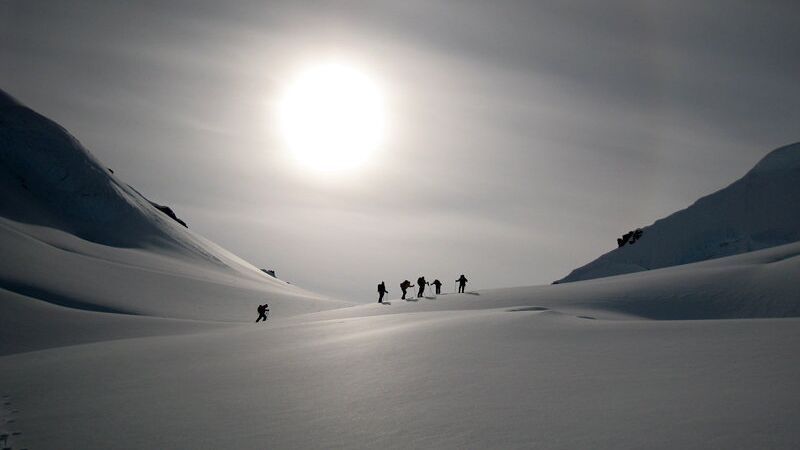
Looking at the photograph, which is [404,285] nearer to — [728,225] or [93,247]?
[93,247]

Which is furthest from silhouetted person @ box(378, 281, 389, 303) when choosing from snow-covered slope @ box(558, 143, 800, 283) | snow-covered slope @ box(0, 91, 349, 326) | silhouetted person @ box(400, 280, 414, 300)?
snow-covered slope @ box(558, 143, 800, 283)

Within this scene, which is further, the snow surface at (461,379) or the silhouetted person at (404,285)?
the silhouetted person at (404,285)

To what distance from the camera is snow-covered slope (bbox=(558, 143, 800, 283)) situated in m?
91.6

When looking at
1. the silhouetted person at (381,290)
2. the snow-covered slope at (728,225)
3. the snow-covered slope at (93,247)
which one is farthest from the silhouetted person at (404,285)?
the snow-covered slope at (728,225)

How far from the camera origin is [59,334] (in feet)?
89.7

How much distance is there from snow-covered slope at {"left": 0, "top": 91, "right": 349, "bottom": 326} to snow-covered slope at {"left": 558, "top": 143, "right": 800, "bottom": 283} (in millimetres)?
67799

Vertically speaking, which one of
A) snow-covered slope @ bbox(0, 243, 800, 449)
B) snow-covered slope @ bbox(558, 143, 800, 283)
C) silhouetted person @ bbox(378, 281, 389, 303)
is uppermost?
snow-covered slope @ bbox(558, 143, 800, 283)

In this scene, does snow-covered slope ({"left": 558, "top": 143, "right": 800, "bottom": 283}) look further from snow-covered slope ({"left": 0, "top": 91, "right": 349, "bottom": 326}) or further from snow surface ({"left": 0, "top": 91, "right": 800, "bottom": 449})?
snow surface ({"left": 0, "top": 91, "right": 800, "bottom": 449})

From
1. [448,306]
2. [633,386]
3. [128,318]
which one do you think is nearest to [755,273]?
[448,306]

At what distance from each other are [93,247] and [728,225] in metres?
100

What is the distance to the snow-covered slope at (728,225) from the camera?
301ft

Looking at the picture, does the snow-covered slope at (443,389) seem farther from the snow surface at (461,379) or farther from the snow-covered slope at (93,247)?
the snow-covered slope at (93,247)

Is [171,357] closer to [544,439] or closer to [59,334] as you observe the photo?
[544,439]

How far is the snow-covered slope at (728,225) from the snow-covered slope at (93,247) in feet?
222
